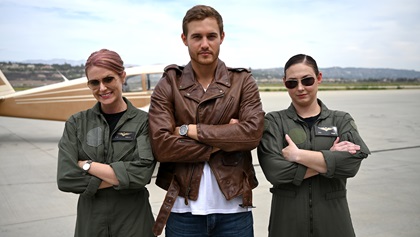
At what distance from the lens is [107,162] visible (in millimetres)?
2344

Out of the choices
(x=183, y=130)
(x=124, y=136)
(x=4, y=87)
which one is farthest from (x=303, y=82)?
(x=4, y=87)

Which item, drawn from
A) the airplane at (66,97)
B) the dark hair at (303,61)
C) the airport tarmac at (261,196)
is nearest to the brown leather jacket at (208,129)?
the dark hair at (303,61)

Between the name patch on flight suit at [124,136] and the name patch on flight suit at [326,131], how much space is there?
1151 millimetres

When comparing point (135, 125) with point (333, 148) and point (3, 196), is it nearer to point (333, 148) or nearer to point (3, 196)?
point (333, 148)

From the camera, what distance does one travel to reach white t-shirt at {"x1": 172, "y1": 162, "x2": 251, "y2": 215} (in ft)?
7.03

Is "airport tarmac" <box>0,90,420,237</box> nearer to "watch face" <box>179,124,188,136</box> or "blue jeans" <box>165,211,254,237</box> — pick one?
"blue jeans" <box>165,211,254,237</box>

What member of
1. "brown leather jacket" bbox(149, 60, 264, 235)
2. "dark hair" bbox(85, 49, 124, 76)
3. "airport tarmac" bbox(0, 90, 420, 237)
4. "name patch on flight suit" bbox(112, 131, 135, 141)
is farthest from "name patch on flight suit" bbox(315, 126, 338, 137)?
"airport tarmac" bbox(0, 90, 420, 237)

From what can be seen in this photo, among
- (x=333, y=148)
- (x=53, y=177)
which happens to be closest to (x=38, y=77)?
(x=53, y=177)

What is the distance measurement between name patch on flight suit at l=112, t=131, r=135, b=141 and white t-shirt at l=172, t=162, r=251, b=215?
48cm

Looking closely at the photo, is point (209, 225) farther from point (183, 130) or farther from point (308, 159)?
point (308, 159)

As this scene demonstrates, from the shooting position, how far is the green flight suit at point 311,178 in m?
2.34

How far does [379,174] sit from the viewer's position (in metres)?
6.66

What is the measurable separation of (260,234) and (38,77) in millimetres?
43976

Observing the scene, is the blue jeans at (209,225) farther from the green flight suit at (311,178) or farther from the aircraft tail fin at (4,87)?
the aircraft tail fin at (4,87)
